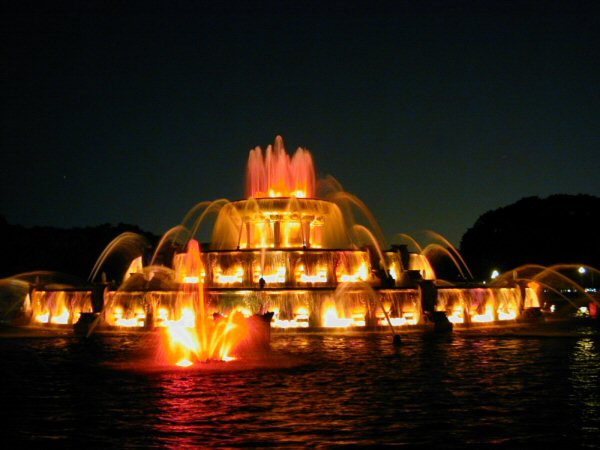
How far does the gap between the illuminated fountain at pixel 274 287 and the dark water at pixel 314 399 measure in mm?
3720

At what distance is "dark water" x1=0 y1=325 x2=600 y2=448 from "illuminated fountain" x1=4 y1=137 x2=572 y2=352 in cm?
372

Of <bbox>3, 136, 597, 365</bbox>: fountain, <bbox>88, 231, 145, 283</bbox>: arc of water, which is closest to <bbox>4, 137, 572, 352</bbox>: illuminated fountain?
<bbox>3, 136, 597, 365</bbox>: fountain

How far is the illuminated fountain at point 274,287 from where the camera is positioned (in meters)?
30.2

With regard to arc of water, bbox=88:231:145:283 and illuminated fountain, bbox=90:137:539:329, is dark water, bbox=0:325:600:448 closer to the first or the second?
illuminated fountain, bbox=90:137:539:329

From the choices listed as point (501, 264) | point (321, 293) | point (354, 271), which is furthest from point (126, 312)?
point (501, 264)

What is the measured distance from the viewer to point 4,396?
44.4 ft

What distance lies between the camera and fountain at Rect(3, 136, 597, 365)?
97.6 feet

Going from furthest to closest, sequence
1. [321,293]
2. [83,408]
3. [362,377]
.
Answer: [321,293], [362,377], [83,408]

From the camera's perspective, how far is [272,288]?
3095cm

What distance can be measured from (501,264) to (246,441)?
7054 cm

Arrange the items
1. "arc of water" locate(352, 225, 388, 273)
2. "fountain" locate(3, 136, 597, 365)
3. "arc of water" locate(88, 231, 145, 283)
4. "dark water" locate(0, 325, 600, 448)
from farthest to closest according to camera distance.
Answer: "arc of water" locate(88, 231, 145, 283) → "arc of water" locate(352, 225, 388, 273) → "fountain" locate(3, 136, 597, 365) → "dark water" locate(0, 325, 600, 448)

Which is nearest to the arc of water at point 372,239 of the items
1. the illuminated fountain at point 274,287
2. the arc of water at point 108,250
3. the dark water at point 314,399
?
the illuminated fountain at point 274,287

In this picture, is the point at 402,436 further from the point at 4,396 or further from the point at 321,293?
the point at 321,293

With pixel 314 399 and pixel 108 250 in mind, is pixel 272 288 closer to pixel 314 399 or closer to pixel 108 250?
pixel 314 399
